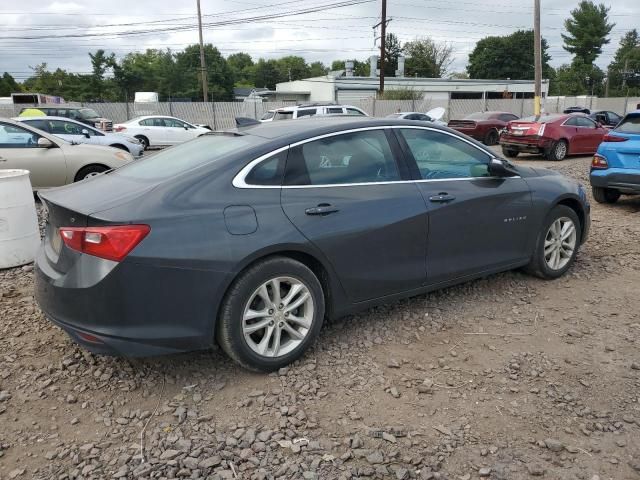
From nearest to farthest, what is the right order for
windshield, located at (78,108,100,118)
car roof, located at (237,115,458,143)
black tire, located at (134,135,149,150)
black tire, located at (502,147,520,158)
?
car roof, located at (237,115,458,143)
black tire, located at (502,147,520,158)
black tire, located at (134,135,149,150)
windshield, located at (78,108,100,118)

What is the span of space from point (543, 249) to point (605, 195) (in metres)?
4.69

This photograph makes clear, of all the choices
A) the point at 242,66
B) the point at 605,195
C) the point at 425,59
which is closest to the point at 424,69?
the point at 425,59

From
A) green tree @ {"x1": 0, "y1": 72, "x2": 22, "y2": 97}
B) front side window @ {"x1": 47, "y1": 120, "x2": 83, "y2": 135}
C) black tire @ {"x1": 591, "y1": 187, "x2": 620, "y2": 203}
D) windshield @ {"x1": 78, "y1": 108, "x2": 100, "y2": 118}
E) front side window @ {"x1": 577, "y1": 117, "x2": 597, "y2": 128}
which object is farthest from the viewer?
green tree @ {"x1": 0, "y1": 72, "x2": 22, "y2": 97}

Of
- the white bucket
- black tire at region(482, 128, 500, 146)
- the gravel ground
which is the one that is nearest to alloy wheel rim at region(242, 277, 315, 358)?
the gravel ground

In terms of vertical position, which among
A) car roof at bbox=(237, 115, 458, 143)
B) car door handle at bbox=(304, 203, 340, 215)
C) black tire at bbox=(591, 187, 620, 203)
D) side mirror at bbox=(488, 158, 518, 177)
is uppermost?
car roof at bbox=(237, 115, 458, 143)

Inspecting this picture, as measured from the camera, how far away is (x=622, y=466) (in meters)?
2.63

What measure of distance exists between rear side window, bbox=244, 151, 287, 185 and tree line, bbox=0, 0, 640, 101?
65.9 metres

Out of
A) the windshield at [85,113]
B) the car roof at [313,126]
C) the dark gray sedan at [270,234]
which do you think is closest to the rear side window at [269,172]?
the dark gray sedan at [270,234]

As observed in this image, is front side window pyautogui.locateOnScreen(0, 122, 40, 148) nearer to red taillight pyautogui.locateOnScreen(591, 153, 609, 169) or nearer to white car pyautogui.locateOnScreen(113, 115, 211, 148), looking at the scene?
red taillight pyautogui.locateOnScreen(591, 153, 609, 169)

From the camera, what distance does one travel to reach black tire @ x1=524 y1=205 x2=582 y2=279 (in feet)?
15.9

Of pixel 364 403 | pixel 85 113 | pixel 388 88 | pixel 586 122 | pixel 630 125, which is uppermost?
pixel 388 88

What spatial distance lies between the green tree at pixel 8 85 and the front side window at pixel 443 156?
232 feet

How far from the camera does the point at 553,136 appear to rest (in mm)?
15617

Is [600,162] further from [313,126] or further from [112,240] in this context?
[112,240]
